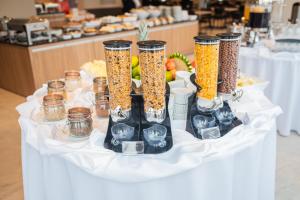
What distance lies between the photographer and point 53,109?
115 centimetres

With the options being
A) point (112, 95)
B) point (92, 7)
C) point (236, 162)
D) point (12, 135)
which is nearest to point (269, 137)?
point (236, 162)

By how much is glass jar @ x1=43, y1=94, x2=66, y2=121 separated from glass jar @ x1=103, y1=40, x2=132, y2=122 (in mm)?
300

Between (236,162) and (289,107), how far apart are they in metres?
1.47

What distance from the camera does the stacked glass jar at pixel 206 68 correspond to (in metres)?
0.91

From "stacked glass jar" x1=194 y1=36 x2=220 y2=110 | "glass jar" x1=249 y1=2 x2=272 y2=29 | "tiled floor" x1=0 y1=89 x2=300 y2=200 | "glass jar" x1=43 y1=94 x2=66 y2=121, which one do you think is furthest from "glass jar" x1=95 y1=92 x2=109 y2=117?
"glass jar" x1=249 y1=2 x2=272 y2=29

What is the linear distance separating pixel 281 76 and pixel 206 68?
152 cm

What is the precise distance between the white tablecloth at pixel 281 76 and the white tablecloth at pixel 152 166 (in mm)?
1184

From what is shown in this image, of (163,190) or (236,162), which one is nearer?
(163,190)

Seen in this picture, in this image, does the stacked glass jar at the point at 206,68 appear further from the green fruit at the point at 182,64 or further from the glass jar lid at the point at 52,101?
the glass jar lid at the point at 52,101

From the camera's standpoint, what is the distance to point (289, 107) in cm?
225

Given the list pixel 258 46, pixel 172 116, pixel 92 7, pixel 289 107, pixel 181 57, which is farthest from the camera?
pixel 92 7

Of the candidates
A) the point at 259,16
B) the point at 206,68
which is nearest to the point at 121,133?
the point at 206,68

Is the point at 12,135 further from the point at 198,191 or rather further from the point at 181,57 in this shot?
the point at 198,191

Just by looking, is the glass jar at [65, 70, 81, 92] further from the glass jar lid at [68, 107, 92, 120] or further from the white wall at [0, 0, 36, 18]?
the white wall at [0, 0, 36, 18]
